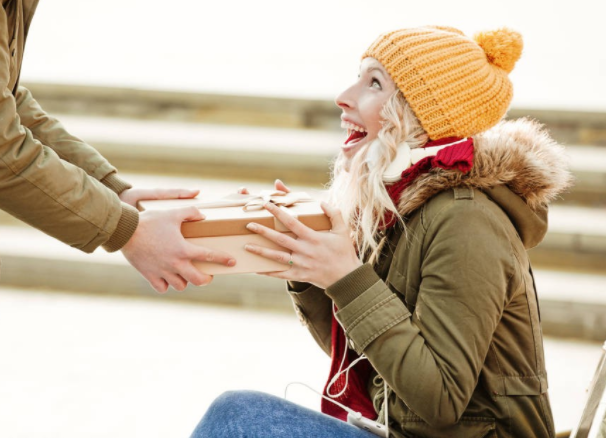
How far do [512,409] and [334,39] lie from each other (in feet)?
11.4

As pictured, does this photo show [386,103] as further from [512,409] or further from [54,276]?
[54,276]

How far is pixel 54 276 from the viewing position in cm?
369

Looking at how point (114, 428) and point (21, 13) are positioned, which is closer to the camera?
point (21, 13)

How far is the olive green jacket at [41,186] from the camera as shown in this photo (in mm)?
1394

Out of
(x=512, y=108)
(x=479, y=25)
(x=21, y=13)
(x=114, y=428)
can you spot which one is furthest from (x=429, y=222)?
(x=479, y=25)

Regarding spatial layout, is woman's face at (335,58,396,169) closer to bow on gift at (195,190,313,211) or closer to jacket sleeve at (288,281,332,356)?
bow on gift at (195,190,313,211)

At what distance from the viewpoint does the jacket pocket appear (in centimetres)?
128

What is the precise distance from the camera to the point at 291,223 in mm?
1313

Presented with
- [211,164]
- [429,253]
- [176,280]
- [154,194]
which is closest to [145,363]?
[211,164]

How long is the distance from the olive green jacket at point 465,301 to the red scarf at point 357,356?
0.8 inches

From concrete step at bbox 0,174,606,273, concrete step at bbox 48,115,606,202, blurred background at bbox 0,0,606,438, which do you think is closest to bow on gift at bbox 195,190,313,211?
blurred background at bbox 0,0,606,438

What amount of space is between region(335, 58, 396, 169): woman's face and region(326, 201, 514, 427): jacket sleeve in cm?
31

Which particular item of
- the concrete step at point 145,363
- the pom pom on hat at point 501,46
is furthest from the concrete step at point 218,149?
the pom pom on hat at point 501,46

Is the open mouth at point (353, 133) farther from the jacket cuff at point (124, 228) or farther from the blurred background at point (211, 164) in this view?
the blurred background at point (211, 164)
